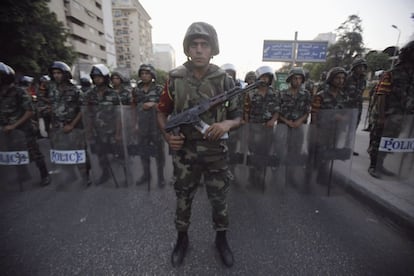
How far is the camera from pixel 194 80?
5.38 feet

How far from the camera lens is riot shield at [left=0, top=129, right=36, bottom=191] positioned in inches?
108

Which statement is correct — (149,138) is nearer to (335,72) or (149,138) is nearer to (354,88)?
(335,72)

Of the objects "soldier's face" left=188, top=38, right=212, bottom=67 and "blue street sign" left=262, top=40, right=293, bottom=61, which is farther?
"blue street sign" left=262, top=40, right=293, bottom=61

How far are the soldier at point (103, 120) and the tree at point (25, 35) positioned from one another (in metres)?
9.34

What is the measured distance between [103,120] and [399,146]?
12.6ft

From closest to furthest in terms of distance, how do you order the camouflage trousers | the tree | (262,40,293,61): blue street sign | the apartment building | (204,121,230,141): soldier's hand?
(204,121,230,141): soldier's hand < the camouflage trousers < (262,40,293,61): blue street sign < the tree < the apartment building

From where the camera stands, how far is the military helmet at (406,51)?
250cm

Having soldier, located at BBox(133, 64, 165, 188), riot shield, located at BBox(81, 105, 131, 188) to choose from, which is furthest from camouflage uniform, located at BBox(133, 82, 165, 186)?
riot shield, located at BBox(81, 105, 131, 188)

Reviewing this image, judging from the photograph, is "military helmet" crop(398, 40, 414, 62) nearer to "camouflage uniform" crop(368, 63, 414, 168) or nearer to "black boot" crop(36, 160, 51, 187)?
"camouflage uniform" crop(368, 63, 414, 168)

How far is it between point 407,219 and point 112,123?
3.80 m

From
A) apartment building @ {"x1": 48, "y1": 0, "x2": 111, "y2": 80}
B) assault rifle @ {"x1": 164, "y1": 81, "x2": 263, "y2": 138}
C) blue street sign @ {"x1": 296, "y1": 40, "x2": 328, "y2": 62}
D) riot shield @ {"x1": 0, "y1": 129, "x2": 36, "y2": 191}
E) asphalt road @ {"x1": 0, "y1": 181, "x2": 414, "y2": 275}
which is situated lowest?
asphalt road @ {"x1": 0, "y1": 181, "x2": 414, "y2": 275}

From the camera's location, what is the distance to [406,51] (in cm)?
256

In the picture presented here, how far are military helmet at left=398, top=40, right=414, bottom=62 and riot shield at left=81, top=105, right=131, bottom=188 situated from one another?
392 cm

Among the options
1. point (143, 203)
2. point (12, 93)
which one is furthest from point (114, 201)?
point (12, 93)
